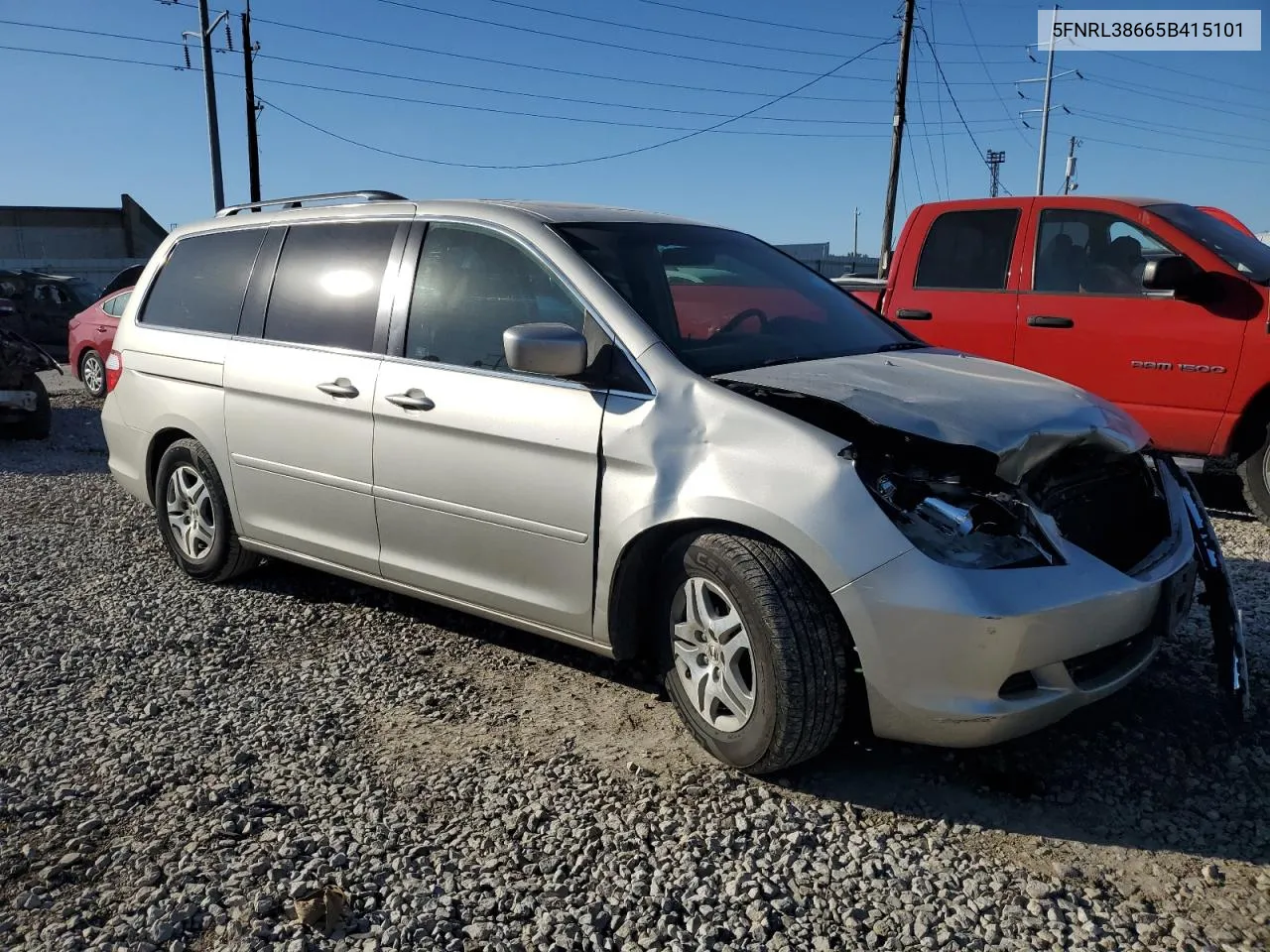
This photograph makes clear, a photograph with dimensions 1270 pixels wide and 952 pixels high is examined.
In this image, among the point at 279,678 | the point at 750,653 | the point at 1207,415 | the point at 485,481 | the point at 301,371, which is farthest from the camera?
the point at 1207,415

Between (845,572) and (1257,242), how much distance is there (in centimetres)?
532

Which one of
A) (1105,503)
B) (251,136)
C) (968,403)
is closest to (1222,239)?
(1105,503)

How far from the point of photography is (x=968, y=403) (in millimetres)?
3293

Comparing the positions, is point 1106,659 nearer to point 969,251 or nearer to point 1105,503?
point 1105,503

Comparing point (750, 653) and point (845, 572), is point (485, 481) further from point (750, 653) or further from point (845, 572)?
point (845, 572)

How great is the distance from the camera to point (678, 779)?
3.25 meters

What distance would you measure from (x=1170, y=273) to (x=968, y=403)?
345 cm

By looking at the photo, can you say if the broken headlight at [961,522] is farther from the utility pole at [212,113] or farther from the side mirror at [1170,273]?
the utility pole at [212,113]

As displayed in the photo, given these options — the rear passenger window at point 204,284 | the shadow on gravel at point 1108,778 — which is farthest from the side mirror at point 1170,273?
the rear passenger window at point 204,284

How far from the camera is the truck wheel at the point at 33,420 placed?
33.4 ft

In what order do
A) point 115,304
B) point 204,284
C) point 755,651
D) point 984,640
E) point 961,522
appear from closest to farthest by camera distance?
point 984,640 < point 961,522 < point 755,651 < point 204,284 < point 115,304

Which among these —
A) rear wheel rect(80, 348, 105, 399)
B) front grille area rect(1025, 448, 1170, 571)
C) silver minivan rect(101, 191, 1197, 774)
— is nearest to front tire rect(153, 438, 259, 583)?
silver minivan rect(101, 191, 1197, 774)

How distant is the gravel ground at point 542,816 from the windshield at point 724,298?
1.37 m

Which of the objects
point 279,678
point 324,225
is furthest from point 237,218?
point 279,678
